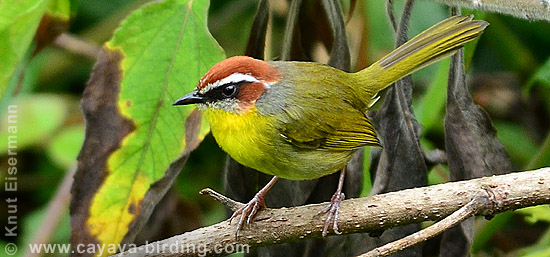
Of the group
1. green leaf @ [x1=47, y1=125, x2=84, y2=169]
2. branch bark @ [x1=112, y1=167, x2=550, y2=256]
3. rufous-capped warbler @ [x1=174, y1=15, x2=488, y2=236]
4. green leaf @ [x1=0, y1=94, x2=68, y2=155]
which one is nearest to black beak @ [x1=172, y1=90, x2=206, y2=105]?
rufous-capped warbler @ [x1=174, y1=15, x2=488, y2=236]

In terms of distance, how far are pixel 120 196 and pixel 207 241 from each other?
0.41 meters

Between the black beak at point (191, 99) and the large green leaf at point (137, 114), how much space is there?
7cm

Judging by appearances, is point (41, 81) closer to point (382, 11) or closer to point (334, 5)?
point (382, 11)

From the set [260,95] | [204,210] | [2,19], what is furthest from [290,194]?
[204,210]

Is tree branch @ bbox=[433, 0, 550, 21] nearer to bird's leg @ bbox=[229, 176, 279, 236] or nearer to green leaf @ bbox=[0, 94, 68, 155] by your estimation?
bird's leg @ bbox=[229, 176, 279, 236]

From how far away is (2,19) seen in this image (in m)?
2.40

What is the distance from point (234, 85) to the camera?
251cm

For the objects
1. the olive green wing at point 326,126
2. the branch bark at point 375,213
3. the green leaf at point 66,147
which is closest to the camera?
the branch bark at point 375,213

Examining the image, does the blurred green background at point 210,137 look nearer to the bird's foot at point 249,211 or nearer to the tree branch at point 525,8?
the bird's foot at point 249,211

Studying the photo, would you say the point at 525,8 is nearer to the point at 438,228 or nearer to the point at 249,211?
the point at 438,228

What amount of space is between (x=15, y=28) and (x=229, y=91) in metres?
0.77

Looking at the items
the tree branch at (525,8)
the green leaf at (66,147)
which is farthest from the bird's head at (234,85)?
the green leaf at (66,147)

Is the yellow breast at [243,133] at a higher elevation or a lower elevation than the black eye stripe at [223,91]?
lower

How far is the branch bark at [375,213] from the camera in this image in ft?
6.54
